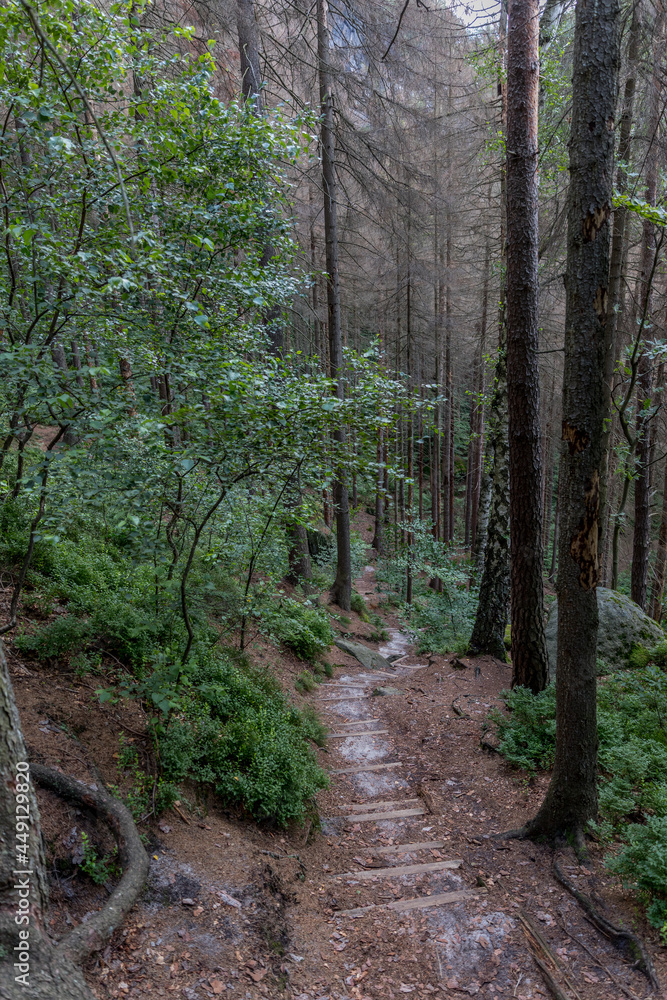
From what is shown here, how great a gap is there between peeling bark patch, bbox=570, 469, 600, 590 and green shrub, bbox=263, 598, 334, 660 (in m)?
4.25

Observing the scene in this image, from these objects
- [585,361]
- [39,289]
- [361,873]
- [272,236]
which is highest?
[272,236]

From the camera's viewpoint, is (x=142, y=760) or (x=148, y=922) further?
(x=142, y=760)

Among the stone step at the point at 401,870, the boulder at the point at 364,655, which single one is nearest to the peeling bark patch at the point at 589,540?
the stone step at the point at 401,870

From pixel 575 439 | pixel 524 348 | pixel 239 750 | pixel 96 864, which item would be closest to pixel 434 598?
pixel 524 348

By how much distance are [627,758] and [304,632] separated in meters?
5.45

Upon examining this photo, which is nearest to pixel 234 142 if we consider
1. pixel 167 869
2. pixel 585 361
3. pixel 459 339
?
pixel 585 361

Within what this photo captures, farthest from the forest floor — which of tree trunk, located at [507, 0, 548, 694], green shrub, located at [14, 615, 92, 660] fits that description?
tree trunk, located at [507, 0, 548, 694]

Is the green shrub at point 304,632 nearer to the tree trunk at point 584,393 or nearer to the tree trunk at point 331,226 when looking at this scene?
the tree trunk at point 331,226

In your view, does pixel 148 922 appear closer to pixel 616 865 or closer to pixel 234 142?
pixel 616 865

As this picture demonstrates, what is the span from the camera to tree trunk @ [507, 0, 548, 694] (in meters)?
6.21

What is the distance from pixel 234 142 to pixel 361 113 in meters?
9.04

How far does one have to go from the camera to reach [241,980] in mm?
2994

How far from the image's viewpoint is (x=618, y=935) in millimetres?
3330

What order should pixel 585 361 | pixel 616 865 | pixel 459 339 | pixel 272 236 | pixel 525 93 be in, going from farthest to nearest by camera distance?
pixel 459 339 < pixel 525 93 < pixel 272 236 < pixel 585 361 < pixel 616 865
